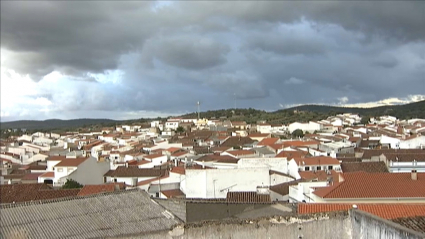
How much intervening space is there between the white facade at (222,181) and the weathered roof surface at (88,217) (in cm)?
1219

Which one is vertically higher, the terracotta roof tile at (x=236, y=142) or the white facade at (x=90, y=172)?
the terracotta roof tile at (x=236, y=142)

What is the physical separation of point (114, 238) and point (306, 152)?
42797 mm

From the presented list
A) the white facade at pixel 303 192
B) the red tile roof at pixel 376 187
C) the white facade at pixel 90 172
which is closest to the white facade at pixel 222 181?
the white facade at pixel 303 192

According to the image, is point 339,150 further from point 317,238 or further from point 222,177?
point 317,238

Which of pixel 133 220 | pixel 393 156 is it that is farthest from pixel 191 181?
pixel 393 156

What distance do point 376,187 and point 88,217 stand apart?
15028 mm

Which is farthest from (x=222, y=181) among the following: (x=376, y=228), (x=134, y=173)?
(x=376, y=228)

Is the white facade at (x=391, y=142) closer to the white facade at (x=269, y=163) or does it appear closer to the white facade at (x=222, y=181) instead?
the white facade at (x=269, y=163)

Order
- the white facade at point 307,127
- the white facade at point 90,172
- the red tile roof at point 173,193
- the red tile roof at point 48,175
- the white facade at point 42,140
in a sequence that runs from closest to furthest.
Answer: the red tile roof at point 173,193 < the white facade at point 90,172 < the red tile roof at point 48,175 < the white facade at point 307,127 < the white facade at point 42,140

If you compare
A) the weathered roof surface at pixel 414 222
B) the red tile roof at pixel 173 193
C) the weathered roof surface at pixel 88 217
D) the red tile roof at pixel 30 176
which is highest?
the weathered roof surface at pixel 414 222

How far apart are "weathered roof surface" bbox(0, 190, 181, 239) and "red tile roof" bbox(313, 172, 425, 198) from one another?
959 centimetres

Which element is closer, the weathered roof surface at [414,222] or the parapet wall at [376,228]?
the parapet wall at [376,228]

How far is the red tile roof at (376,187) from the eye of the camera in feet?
73.0

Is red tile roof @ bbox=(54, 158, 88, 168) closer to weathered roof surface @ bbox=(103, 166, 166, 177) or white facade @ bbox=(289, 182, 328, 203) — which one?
weathered roof surface @ bbox=(103, 166, 166, 177)
